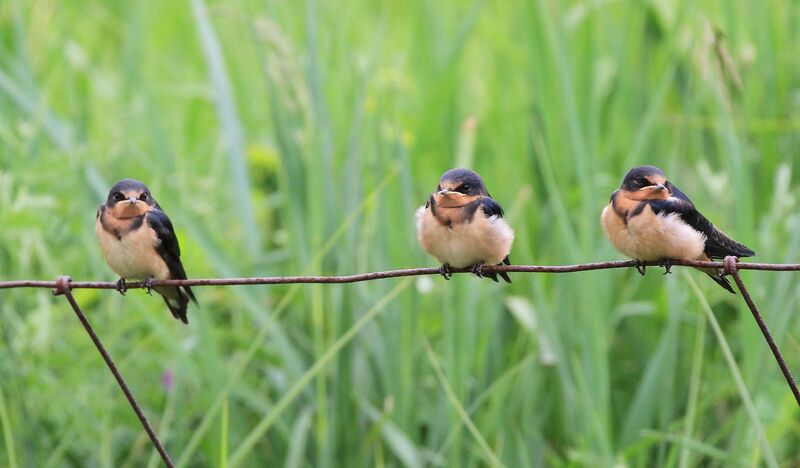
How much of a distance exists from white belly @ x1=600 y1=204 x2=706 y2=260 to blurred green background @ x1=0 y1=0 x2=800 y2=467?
0.42 metres

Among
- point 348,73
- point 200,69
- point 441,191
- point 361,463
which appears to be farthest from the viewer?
point 200,69

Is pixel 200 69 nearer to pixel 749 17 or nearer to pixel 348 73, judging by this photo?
pixel 348 73

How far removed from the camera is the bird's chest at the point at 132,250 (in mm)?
2781

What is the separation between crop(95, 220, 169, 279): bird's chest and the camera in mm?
2781

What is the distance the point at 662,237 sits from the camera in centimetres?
240

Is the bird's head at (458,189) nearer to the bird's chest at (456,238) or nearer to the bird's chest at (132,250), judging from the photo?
the bird's chest at (456,238)

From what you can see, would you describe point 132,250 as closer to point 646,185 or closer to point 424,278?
point 424,278

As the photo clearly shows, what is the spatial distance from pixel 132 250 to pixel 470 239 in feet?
2.69

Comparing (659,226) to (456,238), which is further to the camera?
(456,238)

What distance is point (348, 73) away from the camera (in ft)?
14.7

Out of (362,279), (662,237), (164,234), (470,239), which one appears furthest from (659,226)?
(164,234)

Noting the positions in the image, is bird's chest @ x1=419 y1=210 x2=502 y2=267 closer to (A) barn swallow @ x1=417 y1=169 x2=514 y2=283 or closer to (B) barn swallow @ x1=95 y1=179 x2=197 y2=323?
(A) barn swallow @ x1=417 y1=169 x2=514 y2=283

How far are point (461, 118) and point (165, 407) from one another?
1.48 m

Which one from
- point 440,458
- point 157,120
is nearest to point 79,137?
point 157,120
